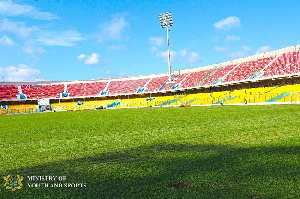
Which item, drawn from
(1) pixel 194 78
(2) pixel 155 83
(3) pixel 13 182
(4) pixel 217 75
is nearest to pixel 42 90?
(2) pixel 155 83

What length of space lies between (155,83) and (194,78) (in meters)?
10.6

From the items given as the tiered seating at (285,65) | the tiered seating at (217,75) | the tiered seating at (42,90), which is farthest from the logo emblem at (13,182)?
the tiered seating at (42,90)

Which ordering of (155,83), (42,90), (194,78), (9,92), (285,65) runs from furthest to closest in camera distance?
(42,90)
(9,92)
(155,83)
(194,78)
(285,65)

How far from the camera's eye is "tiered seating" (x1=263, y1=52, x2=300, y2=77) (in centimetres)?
3622

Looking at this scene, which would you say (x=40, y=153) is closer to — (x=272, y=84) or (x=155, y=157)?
(x=155, y=157)

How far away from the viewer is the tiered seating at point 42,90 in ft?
Answer: 217

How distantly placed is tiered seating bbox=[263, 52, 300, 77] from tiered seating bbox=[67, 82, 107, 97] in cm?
4050

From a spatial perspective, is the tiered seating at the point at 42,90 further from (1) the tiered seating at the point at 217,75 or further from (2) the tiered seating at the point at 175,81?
(1) the tiered seating at the point at 217,75

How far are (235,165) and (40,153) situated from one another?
4.47m

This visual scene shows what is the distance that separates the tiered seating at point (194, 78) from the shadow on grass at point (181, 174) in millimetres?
47961

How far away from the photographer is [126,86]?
67438 mm

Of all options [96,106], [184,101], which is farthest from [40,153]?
[96,106]

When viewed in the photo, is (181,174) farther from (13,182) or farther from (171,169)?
(13,182)

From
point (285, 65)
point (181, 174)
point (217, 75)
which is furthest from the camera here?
point (217, 75)
